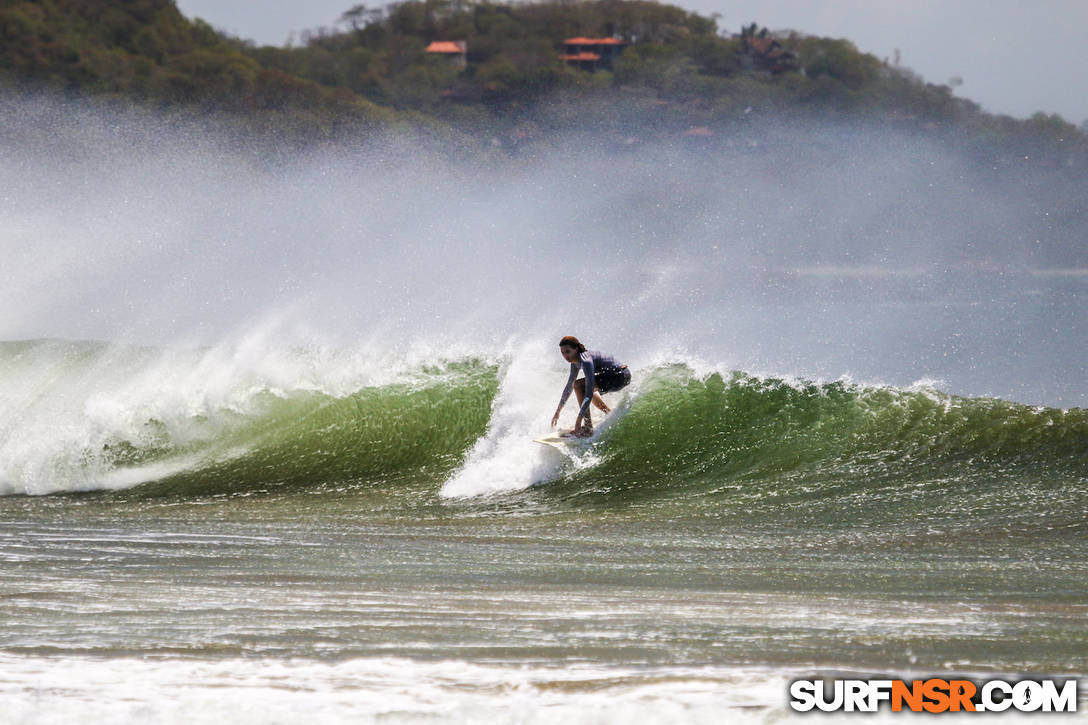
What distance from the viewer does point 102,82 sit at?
7462cm

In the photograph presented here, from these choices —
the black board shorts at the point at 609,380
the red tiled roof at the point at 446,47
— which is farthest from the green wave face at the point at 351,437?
the red tiled roof at the point at 446,47

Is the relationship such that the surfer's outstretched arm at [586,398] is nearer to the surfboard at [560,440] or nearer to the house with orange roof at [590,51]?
the surfboard at [560,440]

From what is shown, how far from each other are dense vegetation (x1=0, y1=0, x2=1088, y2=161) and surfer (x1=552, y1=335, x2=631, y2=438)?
57.4 m

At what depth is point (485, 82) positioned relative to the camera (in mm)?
85812

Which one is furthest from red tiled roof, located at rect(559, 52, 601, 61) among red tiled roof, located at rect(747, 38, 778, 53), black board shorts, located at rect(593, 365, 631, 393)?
black board shorts, located at rect(593, 365, 631, 393)

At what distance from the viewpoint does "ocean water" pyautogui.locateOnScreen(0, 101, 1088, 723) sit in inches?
244

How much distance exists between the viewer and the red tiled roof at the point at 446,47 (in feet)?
306

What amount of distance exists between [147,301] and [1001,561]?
74.0ft

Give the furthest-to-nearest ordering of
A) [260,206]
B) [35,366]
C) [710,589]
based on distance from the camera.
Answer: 1. [260,206]
2. [35,366]
3. [710,589]

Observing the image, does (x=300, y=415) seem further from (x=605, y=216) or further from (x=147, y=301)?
(x=605, y=216)

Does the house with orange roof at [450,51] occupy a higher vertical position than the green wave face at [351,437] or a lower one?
higher

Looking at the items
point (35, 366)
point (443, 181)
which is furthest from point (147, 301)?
point (443, 181)

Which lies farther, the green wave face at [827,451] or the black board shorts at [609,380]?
the black board shorts at [609,380]

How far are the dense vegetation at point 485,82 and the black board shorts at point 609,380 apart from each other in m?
57.3
